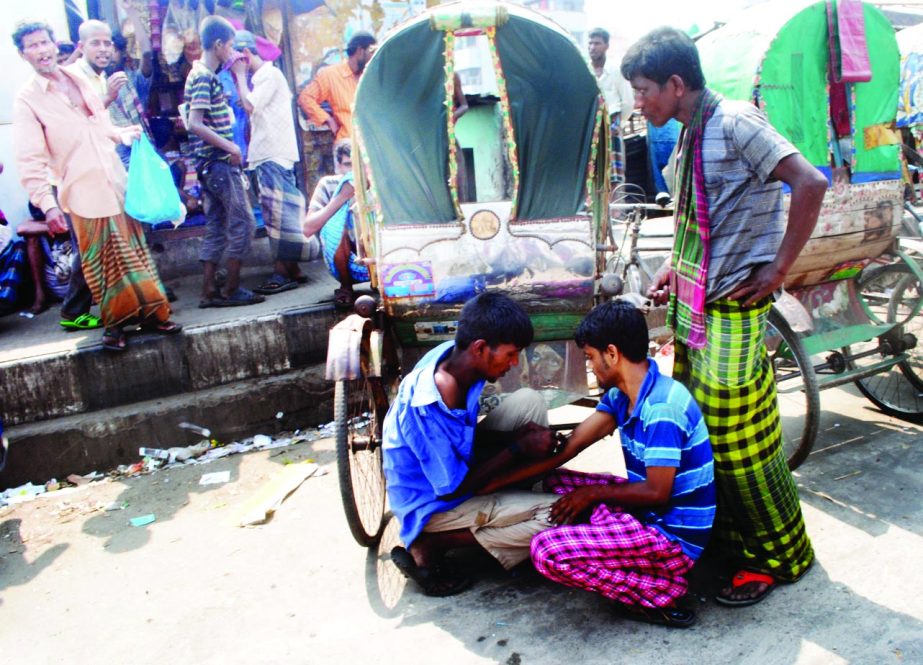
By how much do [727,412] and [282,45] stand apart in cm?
554

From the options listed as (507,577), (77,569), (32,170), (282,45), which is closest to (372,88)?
(32,170)

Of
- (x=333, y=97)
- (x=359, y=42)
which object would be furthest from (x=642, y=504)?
(x=333, y=97)

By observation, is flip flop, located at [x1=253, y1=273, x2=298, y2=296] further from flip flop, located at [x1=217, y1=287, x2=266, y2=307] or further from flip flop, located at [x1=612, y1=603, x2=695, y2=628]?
flip flop, located at [x1=612, y1=603, x2=695, y2=628]

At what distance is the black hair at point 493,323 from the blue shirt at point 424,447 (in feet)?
0.64

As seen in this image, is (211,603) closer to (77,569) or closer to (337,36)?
(77,569)

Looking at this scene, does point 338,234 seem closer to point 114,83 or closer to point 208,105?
point 208,105

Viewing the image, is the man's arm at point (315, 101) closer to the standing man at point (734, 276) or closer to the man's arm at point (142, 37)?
the man's arm at point (142, 37)

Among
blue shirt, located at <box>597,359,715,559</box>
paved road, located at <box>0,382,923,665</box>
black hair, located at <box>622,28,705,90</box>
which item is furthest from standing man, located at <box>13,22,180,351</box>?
black hair, located at <box>622,28,705,90</box>

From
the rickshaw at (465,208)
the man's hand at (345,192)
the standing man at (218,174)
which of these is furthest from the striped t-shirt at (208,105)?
the rickshaw at (465,208)

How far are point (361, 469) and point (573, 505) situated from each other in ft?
3.55

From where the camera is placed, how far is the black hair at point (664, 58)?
2.40m

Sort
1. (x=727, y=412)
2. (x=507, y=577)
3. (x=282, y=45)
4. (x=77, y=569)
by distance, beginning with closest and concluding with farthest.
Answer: (x=727, y=412), (x=507, y=577), (x=77, y=569), (x=282, y=45)

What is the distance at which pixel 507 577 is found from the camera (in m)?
2.93

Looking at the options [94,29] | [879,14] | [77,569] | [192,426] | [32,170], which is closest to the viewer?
[77,569]
